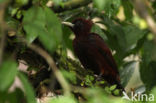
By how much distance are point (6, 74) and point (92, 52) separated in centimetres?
235

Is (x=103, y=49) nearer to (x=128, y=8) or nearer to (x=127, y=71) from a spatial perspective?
(x=127, y=71)

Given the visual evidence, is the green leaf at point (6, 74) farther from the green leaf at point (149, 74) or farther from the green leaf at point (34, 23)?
the green leaf at point (149, 74)

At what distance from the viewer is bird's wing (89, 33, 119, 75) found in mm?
3539

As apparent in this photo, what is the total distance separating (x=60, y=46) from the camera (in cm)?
260

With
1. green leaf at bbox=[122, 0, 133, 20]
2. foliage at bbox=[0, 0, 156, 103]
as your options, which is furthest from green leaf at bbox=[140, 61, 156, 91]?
green leaf at bbox=[122, 0, 133, 20]

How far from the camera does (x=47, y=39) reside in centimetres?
148

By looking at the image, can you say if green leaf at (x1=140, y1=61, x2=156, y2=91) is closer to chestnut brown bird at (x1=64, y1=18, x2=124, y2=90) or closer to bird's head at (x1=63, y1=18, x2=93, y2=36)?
chestnut brown bird at (x1=64, y1=18, x2=124, y2=90)

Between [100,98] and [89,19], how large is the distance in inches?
95.3

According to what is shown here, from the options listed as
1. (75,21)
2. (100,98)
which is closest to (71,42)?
(75,21)

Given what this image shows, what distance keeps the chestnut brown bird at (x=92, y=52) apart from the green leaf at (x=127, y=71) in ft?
0.17

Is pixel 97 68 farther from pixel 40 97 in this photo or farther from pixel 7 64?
pixel 7 64

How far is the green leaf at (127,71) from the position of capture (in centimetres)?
356

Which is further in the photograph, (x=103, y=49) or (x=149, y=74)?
(x=103, y=49)

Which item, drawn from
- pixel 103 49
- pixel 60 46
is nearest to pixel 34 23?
pixel 60 46
